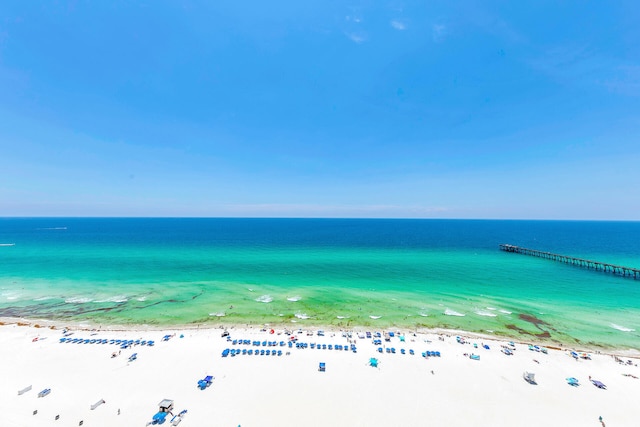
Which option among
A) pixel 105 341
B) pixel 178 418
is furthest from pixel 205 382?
pixel 105 341

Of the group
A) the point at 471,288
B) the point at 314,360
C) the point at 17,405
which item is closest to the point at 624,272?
the point at 471,288

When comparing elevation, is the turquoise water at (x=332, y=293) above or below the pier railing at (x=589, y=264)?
below

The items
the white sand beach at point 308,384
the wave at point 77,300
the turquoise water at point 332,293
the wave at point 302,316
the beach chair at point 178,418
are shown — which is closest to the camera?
the beach chair at point 178,418

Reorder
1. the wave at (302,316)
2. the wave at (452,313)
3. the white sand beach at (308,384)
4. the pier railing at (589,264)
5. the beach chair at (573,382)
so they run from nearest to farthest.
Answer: the white sand beach at (308,384) → the beach chair at (573,382) → the wave at (302,316) → the wave at (452,313) → the pier railing at (589,264)

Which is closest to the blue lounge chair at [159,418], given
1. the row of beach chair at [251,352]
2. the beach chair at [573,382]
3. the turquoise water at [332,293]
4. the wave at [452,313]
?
the row of beach chair at [251,352]

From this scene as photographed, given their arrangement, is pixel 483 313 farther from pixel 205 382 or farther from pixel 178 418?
pixel 178 418

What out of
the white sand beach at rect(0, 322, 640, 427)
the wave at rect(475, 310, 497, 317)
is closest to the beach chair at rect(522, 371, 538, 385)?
the white sand beach at rect(0, 322, 640, 427)

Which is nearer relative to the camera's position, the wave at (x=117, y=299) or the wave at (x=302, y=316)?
the wave at (x=302, y=316)

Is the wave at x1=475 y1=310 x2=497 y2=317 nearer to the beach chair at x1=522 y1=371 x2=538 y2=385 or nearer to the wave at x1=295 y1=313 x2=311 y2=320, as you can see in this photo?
the beach chair at x1=522 y1=371 x2=538 y2=385

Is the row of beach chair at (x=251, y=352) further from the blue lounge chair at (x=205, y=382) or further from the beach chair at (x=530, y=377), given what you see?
the beach chair at (x=530, y=377)
